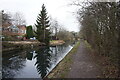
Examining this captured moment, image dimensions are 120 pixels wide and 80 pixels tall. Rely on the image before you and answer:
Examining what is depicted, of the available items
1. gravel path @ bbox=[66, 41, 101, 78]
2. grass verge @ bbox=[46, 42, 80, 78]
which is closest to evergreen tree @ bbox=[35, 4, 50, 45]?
grass verge @ bbox=[46, 42, 80, 78]

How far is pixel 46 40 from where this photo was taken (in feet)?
119

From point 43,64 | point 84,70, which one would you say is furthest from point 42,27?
point 84,70

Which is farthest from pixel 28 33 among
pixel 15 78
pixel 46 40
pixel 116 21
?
pixel 116 21

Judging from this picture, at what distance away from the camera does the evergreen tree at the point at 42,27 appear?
3488 centimetres

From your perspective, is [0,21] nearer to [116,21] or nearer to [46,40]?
[46,40]

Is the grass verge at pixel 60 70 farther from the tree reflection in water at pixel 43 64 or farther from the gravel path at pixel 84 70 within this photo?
the tree reflection in water at pixel 43 64

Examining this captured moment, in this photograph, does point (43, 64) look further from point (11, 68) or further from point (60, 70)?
point (60, 70)

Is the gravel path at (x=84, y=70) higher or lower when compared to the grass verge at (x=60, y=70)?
higher

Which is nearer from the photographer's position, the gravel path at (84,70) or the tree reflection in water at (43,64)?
the gravel path at (84,70)

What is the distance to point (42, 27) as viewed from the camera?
35.2m

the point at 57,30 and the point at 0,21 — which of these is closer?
the point at 0,21

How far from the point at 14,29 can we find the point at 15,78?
38.4 m

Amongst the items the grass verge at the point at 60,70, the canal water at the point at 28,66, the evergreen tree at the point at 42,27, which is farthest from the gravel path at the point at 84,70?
the evergreen tree at the point at 42,27

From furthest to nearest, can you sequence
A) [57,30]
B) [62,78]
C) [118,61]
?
[57,30], [62,78], [118,61]
